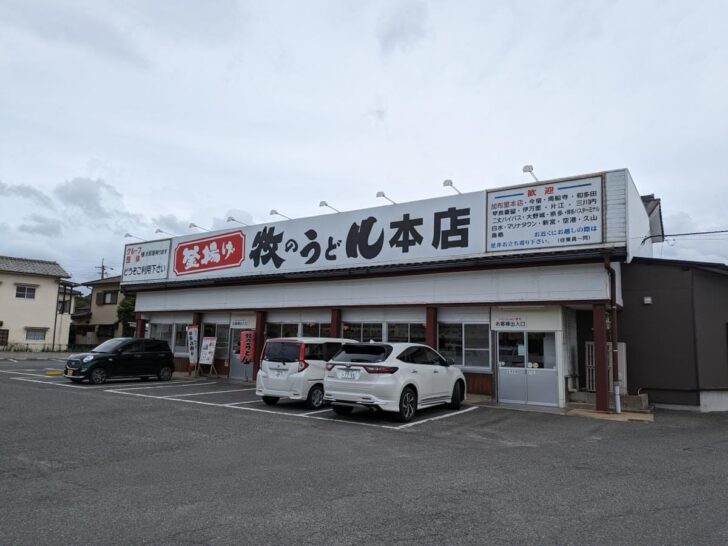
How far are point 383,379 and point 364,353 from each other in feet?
2.53

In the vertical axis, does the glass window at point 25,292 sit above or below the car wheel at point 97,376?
above

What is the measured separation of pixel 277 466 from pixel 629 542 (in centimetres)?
422

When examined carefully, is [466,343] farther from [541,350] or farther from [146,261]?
[146,261]

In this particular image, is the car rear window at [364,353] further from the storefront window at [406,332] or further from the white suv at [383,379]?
the storefront window at [406,332]

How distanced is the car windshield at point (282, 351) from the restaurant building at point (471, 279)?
468 centimetres

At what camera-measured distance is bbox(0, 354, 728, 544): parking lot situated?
15.2ft

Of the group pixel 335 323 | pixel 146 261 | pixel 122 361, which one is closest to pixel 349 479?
pixel 335 323

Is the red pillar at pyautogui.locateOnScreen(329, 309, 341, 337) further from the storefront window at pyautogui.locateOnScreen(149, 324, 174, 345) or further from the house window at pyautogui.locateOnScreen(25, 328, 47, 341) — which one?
the house window at pyautogui.locateOnScreen(25, 328, 47, 341)

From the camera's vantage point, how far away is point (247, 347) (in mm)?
19500

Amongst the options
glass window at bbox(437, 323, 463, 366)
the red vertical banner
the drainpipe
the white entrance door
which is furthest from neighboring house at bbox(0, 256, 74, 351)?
the drainpipe

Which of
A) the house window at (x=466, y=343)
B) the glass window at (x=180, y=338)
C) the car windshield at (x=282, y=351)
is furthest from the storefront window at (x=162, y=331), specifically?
the house window at (x=466, y=343)

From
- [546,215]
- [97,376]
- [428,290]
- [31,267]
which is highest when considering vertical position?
[31,267]

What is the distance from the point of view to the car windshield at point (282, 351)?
12.4 m

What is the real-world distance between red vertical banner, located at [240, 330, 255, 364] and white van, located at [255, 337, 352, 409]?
21.9 feet
